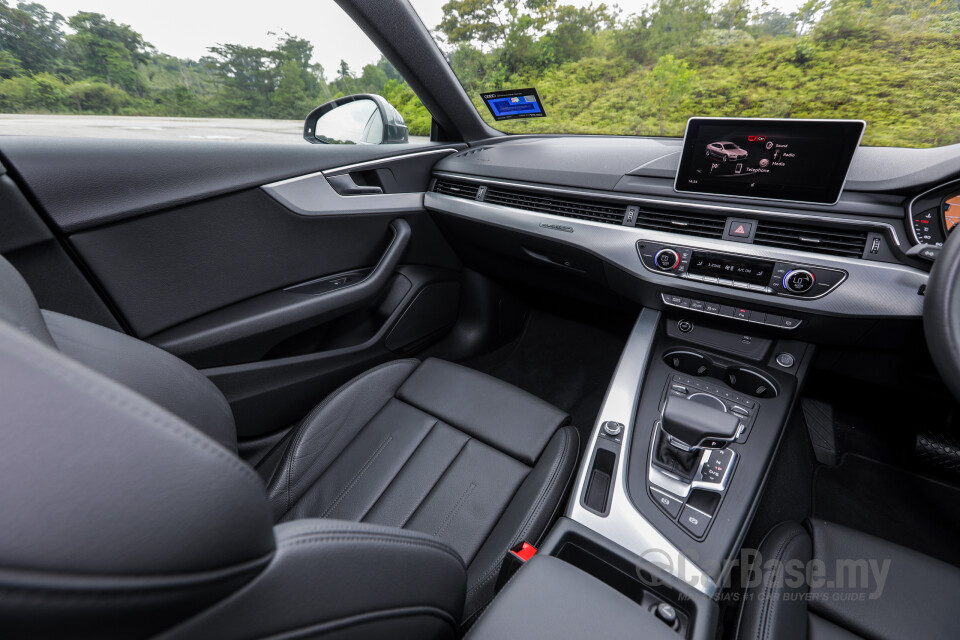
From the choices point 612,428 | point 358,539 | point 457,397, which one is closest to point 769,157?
point 612,428

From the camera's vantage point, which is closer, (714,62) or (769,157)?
(769,157)

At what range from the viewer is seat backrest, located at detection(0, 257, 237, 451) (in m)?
0.55

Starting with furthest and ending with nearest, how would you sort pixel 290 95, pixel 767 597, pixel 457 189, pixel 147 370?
1. pixel 457 189
2. pixel 290 95
3. pixel 767 597
4. pixel 147 370

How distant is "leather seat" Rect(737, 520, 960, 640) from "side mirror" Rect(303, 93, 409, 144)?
1929mm

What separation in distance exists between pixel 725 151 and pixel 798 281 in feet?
1.28

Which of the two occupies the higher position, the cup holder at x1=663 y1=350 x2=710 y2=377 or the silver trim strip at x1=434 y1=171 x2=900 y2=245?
the silver trim strip at x1=434 y1=171 x2=900 y2=245

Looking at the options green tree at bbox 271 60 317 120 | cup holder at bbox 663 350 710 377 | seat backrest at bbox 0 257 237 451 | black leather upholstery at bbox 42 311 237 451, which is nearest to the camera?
seat backrest at bbox 0 257 237 451

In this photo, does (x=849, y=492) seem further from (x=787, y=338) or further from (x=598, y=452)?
(x=598, y=452)

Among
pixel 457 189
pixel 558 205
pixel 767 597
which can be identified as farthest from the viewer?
pixel 457 189

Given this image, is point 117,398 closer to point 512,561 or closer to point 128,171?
point 512,561

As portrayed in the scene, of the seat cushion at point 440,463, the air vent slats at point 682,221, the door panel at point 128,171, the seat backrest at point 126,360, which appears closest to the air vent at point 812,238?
the air vent slats at point 682,221

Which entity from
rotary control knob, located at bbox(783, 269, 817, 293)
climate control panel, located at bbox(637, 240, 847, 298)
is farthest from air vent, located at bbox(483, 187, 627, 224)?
rotary control knob, located at bbox(783, 269, 817, 293)

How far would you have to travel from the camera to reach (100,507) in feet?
0.92

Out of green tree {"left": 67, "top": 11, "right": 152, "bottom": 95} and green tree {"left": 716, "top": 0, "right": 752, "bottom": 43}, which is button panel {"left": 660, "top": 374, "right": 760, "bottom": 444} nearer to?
green tree {"left": 716, "top": 0, "right": 752, "bottom": 43}
